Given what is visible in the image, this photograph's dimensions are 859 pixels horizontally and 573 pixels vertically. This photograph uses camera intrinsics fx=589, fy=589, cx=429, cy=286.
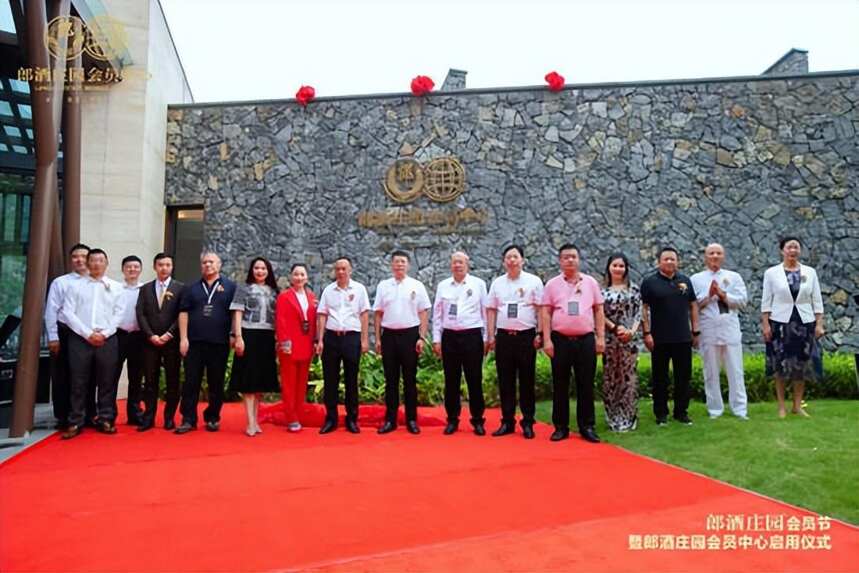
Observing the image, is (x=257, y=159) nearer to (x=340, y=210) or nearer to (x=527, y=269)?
(x=340, y=210)

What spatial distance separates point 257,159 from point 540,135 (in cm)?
423

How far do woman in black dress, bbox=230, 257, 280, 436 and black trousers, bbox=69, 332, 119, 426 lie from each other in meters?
0.96

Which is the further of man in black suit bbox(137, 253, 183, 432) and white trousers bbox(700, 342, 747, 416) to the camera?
white trousers bbox(700, 342, 747, 416)

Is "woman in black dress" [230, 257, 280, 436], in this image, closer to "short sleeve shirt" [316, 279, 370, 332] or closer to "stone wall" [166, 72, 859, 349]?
"short sleeve shirt" [316, 279, 370, 332]

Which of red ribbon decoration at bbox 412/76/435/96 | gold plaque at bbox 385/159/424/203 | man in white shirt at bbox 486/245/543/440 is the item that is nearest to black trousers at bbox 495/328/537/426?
man in white shirt at bbox 486/245/543/440

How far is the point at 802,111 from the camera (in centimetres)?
806

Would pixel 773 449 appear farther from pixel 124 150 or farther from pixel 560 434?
pixel 124 150

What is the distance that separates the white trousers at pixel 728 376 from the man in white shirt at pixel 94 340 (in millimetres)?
5087

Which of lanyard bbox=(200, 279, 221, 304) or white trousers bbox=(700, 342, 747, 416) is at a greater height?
lanyard bbox=(200, 279, 221, 304)

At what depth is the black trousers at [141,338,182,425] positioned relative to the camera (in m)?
5.03

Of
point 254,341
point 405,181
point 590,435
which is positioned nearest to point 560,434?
point 590,435

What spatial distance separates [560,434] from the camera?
4.62m

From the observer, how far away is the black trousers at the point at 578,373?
4652mm

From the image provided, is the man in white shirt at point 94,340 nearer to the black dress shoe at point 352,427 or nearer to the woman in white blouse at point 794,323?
the black dress shoe at point 352,427
